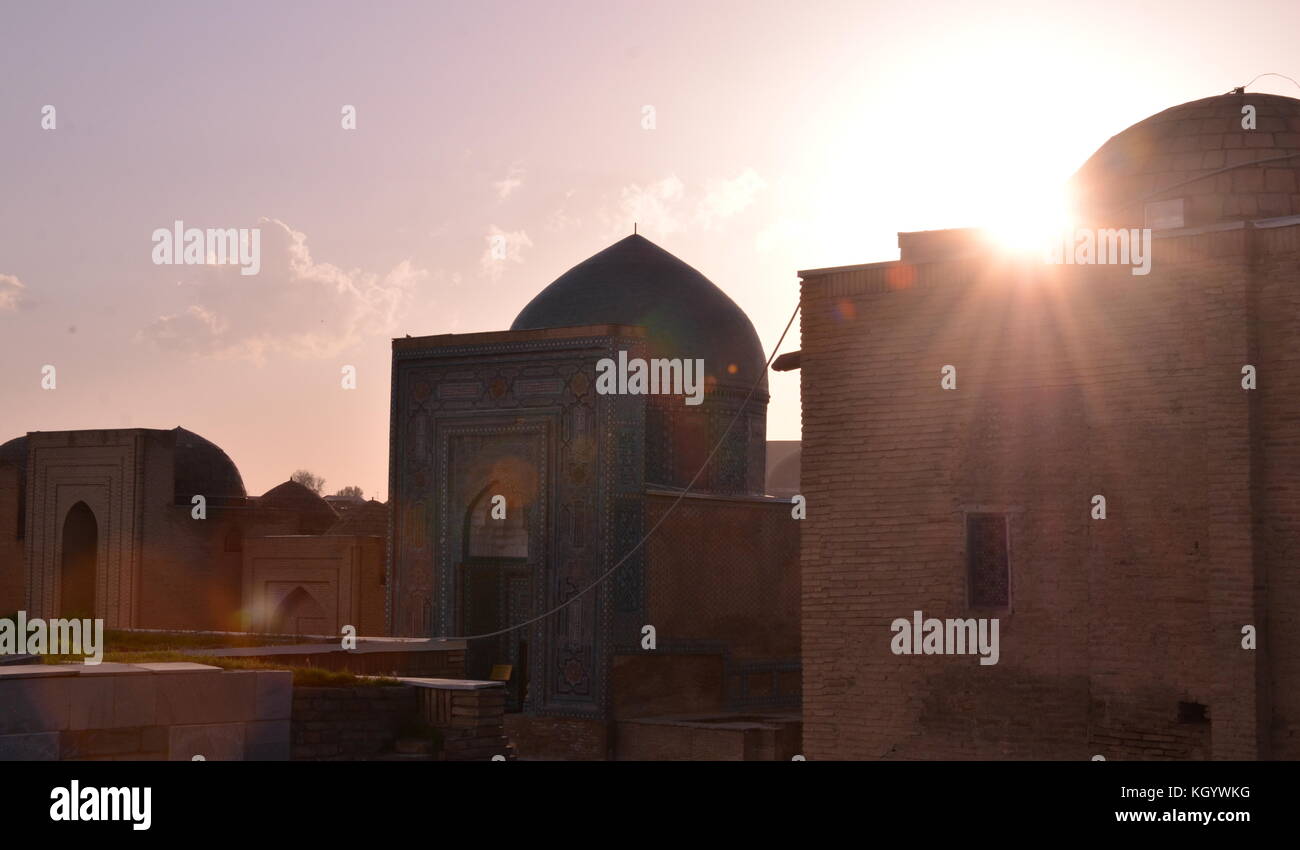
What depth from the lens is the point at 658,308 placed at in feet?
75.5

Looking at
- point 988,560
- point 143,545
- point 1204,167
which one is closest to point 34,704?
point 988,560

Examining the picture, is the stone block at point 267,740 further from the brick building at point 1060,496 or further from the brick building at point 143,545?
the brick building at point 143,545

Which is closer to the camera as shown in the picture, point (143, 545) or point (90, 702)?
point (90, 702)

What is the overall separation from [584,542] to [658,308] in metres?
4.55

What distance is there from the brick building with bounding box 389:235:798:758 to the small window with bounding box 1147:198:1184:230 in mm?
6196

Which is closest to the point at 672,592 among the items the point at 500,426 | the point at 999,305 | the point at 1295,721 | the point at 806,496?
the point at 500,426

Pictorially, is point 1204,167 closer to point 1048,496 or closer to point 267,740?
point 1048,496

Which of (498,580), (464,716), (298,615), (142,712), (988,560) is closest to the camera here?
(142,712)

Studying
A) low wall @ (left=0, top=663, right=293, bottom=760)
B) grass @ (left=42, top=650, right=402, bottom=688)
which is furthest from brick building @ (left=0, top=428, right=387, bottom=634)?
low wall @ (left=0, top=663, right=293, bottom=760)

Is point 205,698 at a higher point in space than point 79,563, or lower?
lower

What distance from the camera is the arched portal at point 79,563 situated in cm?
2673

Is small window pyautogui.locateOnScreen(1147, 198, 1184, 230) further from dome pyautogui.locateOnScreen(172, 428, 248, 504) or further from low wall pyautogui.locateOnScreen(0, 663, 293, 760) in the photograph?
dome pyautogui.locateOnScreen(172, 428, 248, 504)
